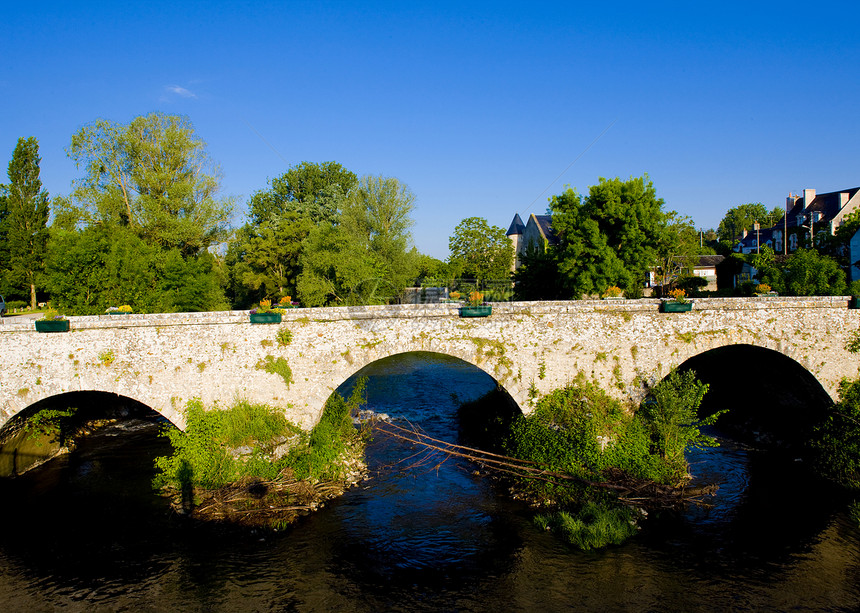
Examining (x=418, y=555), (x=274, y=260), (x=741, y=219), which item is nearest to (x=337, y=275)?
(x=274, y=260)

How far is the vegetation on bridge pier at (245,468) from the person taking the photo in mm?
16438

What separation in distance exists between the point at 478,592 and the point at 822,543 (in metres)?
10.1

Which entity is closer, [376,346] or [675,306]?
[376,346]

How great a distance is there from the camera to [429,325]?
18.0m

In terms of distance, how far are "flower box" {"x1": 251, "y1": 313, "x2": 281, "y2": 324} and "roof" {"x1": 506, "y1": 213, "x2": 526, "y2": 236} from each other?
181 ft

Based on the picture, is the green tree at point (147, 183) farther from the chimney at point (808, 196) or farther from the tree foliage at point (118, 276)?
the chimney at point (808, 196)

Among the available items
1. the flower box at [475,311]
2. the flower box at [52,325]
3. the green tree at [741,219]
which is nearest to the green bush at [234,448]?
the flower box at [52,325]

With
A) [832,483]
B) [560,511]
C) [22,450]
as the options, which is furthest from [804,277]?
[22,450]

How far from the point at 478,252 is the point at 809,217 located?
3949 cm

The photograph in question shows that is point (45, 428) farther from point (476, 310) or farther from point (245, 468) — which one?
point (476, 310)

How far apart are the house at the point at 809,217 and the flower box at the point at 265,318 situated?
163ft

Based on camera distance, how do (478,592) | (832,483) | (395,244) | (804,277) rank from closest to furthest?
1. (478,592)
2. (832,483)
3. (804,277)
4. (395,244)

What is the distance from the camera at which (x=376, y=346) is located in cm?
1770

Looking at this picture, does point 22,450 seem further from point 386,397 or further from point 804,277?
point 804,277
